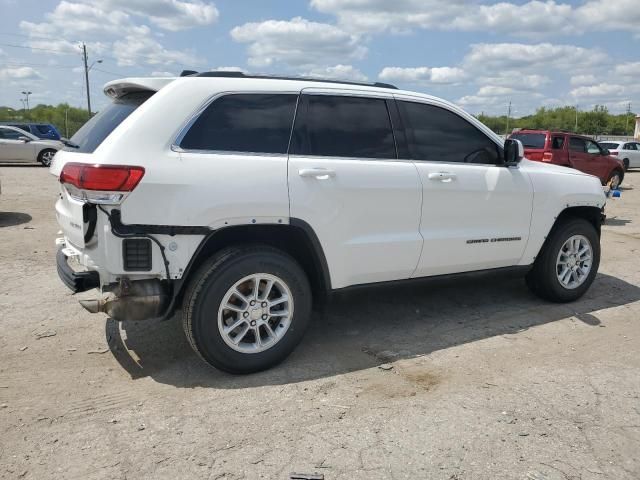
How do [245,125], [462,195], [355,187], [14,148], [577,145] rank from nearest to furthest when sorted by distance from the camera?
[245,125] → [355,187] → [462,195] → [577,145] → [14,148]

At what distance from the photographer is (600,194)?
17.9ft

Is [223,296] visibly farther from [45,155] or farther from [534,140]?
[45,155]

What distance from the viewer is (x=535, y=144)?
1400cm

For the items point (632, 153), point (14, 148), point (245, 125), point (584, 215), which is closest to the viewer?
point (245, 125)

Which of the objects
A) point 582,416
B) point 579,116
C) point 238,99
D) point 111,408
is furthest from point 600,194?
point 579,116

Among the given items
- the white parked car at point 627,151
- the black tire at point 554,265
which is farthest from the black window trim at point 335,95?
the white parked car at point 627,151

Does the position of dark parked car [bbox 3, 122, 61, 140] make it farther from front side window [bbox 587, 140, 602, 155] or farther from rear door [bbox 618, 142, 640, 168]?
rear door [bbox 618, 142, 640, 168]

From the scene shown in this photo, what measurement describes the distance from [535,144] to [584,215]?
9218mm

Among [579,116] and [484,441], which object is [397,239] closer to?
[484,441]

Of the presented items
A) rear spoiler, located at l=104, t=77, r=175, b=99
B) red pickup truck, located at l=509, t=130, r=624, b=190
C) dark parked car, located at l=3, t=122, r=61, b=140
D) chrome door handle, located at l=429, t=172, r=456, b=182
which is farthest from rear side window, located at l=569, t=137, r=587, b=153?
dark parked car, located at l=3, t=122, r=61, b=140

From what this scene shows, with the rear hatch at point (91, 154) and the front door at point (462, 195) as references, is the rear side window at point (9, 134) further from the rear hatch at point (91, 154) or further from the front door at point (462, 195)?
the front door at point (462, 195)

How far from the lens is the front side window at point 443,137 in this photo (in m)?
4.35

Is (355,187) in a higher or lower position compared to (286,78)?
lower

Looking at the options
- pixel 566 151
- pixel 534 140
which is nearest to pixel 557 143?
pixel 566 151
